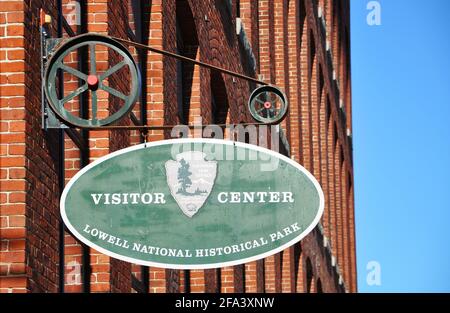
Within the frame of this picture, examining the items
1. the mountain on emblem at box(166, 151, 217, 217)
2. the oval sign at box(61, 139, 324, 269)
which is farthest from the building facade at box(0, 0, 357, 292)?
the mountain on emblem at box(166, 151, 217, 217)

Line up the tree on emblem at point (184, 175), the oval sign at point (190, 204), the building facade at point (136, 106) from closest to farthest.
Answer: the oval sign at point (190, 204) → the tree on emblem at point (184, 175) → the building facade at point (136, 106)

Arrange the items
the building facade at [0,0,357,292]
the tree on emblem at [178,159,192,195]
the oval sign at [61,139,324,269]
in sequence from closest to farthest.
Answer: the oval sign at [61,139,324,269]
the tree on emblem at [178,159,192,195]
the building facade at [0,0,357,292]

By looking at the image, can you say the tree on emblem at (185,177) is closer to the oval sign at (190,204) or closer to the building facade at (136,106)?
the oval sign at (190,204)

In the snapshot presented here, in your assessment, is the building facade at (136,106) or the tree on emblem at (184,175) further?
the building facade at (136,106)

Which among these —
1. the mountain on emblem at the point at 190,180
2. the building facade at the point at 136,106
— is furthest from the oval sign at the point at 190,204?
the building facade at the point at 136,106

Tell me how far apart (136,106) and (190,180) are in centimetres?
521

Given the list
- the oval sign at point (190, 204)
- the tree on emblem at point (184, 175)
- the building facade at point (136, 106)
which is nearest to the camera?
the oval sign at point (190, 204)

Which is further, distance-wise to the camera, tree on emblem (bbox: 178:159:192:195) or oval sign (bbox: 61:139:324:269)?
tree on emblem (bbox: 178:159:192:195)

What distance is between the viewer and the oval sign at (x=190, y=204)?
28.6ft

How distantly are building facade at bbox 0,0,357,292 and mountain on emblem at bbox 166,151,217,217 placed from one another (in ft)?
4.15

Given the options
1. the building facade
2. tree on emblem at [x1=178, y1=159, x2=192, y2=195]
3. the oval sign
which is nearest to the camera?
the oval sign

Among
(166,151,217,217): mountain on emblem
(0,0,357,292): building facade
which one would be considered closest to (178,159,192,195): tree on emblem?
(166,151,217,217): mountain on emblem

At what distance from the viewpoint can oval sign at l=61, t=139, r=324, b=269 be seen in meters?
8.70

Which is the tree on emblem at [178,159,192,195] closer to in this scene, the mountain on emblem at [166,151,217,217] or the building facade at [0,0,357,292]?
the mountain on emblem at [166,151,217,217]
